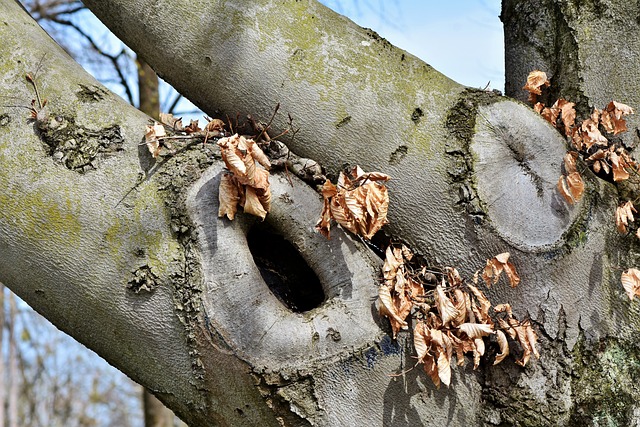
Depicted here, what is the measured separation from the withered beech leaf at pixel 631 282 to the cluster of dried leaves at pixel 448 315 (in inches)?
10.6

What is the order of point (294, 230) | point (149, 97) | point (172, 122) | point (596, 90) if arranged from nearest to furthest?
point (294, 230) < point (172, 122) < point (596, 90) < point (149, 97)

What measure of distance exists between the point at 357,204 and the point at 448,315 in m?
0.33

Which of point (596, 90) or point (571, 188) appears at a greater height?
point (596, 90)

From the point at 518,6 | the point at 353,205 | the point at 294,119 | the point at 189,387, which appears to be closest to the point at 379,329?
the point at 353,205

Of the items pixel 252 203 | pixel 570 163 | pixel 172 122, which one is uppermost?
pixel 570 163

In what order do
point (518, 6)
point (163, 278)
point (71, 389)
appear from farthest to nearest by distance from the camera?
point (71, 389) < point (518, 6) < point (163, 278)

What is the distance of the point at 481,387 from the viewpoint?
155 cm

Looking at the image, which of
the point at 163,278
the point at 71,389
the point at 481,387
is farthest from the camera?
the point at 71,389

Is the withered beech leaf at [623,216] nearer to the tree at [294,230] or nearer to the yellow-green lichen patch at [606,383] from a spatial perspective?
the tree at [294,230]

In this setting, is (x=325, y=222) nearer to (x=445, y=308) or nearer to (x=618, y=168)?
(x=445, y=308)

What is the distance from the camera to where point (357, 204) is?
1.52 meters

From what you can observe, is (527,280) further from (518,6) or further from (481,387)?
(518,6)

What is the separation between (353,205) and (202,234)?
35 cm

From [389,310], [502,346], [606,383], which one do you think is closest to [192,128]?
[389,310]
